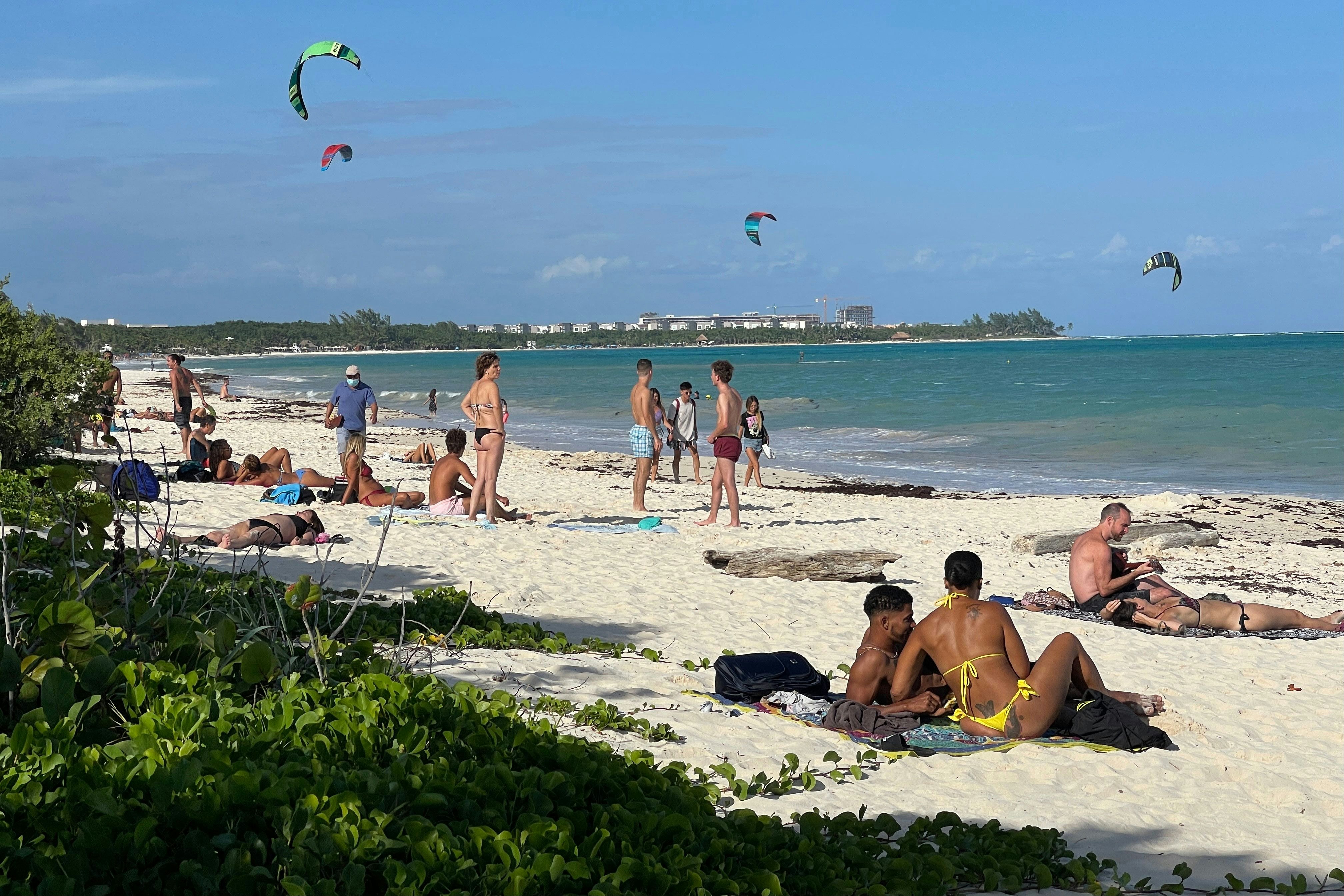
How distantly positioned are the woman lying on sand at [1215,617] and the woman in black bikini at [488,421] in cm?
561

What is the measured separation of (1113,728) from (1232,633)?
339cm

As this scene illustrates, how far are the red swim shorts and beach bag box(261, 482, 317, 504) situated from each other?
14.8 ft

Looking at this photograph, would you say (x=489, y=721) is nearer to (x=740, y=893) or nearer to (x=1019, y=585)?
(x=740, y=893)

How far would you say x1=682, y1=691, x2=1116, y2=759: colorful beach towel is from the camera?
502cm

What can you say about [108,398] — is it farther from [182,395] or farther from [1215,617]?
[1215,617]

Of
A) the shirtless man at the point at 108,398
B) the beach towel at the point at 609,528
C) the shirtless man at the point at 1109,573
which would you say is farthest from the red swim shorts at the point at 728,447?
the shirtless man at the point at 108,398

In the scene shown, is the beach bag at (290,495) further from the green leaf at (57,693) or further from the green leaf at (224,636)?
the green leaf at (57,693)

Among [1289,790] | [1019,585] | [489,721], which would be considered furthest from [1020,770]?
[1019,585]

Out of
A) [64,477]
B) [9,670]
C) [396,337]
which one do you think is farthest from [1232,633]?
[396,337]

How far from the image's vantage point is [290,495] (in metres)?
11.9

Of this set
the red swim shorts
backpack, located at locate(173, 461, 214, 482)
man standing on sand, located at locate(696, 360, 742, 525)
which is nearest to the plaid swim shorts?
man standing on sand, located at locate(696, 360, 742, 525)

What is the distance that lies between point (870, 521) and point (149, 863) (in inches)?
454

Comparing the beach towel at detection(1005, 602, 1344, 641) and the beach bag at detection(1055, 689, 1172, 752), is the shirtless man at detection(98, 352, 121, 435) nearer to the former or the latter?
the beach towel at detection(1005, 602, 1344, 641)

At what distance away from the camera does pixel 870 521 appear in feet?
43.8
